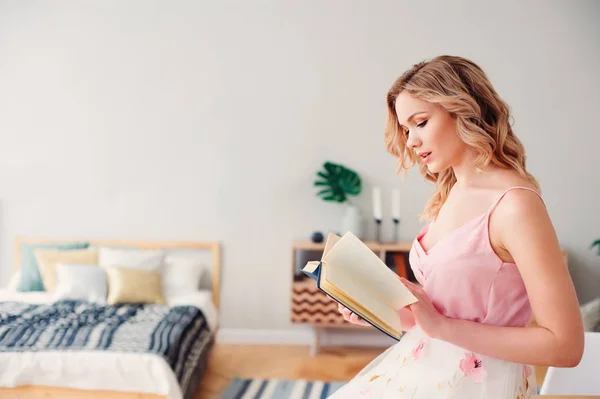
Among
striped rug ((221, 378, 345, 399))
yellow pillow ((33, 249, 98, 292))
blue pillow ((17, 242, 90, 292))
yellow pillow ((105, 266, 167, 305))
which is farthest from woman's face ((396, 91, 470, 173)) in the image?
blue pillow ((17, 242, 90, 292))

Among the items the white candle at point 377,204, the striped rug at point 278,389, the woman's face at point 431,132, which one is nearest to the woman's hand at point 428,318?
the woman's face at point 431,132

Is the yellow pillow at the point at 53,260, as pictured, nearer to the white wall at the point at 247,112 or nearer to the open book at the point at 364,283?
the white wall at the point at 247,112

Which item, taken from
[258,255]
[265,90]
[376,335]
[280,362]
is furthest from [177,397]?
[265,90]

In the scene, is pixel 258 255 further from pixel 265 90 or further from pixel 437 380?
pixel 437 380

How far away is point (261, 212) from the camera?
432cm

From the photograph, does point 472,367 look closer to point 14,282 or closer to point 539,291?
point 539,291

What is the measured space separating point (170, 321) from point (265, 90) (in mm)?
1805

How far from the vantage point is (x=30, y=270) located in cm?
402

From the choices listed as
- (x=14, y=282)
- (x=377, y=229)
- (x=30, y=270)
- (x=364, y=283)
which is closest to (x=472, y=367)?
(x=364, y=283)

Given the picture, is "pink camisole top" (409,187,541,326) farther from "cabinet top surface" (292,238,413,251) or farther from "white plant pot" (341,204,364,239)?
"white plant pot" (341,204,364,239)

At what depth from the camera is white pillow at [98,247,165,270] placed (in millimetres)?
3969

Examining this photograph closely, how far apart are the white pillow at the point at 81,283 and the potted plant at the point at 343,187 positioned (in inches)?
60.3

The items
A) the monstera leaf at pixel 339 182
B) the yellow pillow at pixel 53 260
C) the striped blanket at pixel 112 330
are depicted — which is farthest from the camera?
the monstera leaf at pixel 339 182

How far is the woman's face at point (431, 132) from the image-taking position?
45.4 inches
